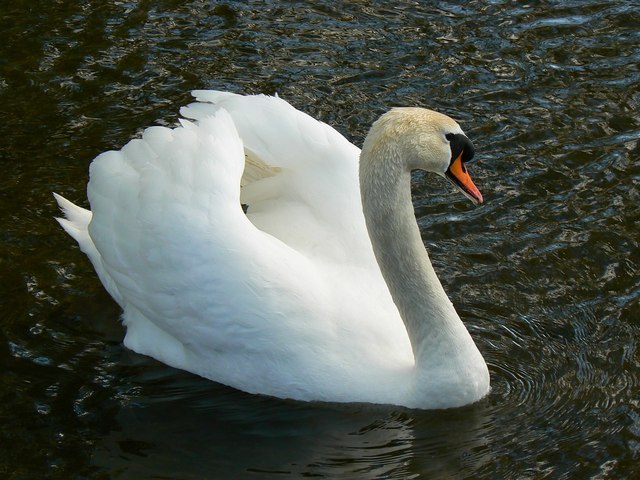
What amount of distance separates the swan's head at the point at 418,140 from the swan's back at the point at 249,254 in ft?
3.07

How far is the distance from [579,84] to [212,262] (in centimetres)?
431

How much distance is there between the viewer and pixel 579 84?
9.84 metres

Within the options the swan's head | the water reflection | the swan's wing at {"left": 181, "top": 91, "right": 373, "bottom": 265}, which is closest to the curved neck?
the swan's head

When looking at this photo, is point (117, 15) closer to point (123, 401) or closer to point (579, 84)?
→ point (579, 84)

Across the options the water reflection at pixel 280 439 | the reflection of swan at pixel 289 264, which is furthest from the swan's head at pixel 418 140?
the water reflection at pixel 280 439

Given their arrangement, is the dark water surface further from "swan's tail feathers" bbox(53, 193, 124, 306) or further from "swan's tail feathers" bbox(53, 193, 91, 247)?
"swan's tail feathers" bbox(53, 193, 91, 247)

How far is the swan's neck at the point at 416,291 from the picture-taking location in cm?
648

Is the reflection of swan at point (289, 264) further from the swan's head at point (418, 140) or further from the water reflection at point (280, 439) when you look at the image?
the water reflection at point (280, 439)

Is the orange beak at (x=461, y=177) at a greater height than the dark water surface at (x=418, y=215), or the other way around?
the orange beak at (x=461, y=177)

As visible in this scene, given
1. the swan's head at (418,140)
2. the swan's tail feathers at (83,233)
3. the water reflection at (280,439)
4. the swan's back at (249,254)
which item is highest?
the swan's head at (418,140)

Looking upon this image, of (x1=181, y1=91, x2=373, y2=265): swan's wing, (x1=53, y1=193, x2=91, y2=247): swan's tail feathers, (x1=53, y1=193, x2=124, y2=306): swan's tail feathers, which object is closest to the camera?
→ (x1=181, y1=91, x2=373, y2=265): swan's wing

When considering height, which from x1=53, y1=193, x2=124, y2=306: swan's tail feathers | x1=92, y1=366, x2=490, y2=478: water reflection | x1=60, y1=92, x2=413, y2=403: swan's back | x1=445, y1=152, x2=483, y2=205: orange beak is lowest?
x1=92, y1=366, x2=490, y2=478: water reflection

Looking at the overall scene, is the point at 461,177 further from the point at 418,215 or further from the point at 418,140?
the point at 418,215

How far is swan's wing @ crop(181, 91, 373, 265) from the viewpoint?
24.0 feet
